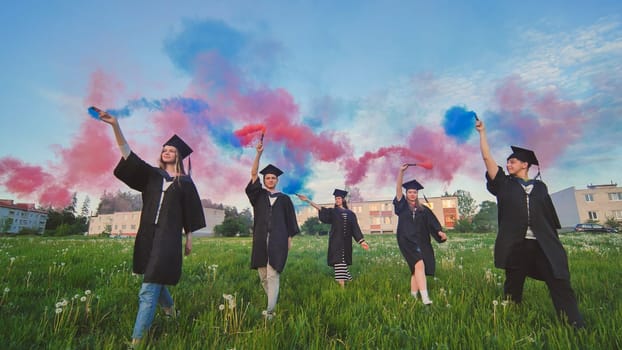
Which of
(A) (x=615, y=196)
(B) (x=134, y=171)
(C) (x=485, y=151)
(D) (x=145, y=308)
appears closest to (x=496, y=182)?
(C) (x=485, y=151)

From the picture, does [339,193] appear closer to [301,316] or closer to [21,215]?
[301,316]

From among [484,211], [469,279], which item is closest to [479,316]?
[469,279]

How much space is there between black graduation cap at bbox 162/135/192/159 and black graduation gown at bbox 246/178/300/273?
1435mm

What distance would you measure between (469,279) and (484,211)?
69.0m

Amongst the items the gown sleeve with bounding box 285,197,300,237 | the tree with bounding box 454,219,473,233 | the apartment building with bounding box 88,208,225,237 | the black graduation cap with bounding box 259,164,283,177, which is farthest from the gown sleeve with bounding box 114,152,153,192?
the apartment building with bounding box 88,208,225,237

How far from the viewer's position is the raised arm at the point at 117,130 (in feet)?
11.8

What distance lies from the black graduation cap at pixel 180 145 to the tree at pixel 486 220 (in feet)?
189

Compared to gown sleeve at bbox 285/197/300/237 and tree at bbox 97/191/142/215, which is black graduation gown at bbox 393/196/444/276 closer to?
gown sleeve at bbox 285/197/300/237

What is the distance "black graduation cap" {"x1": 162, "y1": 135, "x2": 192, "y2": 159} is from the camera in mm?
4738

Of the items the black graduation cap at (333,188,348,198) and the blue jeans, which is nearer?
the blue jeans

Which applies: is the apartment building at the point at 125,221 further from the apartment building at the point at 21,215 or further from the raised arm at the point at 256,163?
the raised arm at the point at 256,163

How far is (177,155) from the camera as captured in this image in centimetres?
470

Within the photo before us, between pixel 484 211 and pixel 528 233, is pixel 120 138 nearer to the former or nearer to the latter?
pixel 528 233

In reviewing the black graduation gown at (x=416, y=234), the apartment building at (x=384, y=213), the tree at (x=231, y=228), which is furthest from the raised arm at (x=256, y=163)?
the apartment building at (x=384, y=213)
